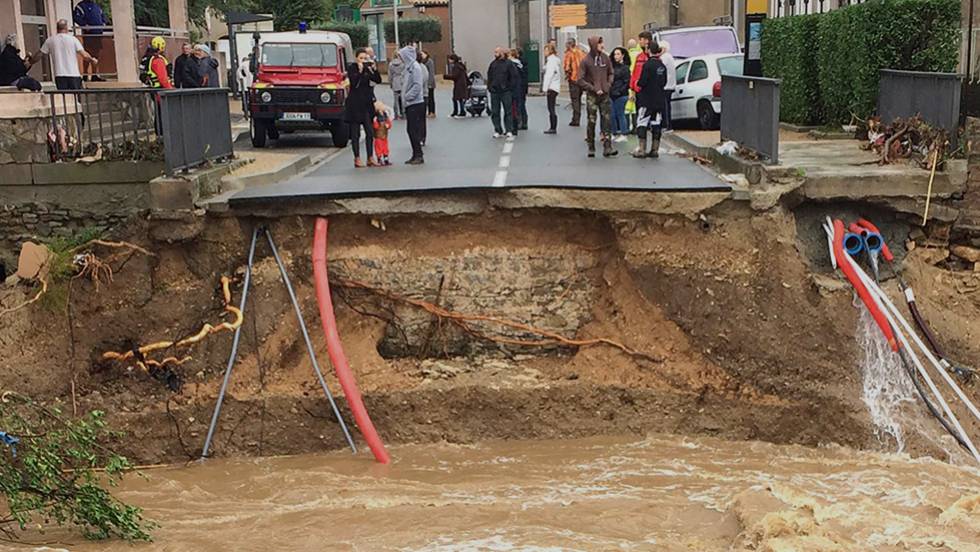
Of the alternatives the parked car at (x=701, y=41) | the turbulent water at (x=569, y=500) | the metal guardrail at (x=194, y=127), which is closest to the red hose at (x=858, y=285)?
the turbulent water at (x=569, y=500)

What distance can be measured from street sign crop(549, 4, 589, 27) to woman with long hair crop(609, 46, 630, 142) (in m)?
18.1

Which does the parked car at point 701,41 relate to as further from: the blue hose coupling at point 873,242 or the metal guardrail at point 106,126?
the blue hose coupling at point 873,242

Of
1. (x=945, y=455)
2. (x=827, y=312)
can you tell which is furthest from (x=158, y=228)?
(x=945, y=455)

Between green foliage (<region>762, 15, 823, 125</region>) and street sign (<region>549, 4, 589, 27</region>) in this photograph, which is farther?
street sign (<region>549, 4, 589, 27</region>)

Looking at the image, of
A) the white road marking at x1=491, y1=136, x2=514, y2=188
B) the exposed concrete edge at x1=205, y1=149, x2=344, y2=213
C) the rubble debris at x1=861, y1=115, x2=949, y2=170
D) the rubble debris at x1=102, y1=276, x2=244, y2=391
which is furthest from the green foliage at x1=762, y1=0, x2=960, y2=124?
the rubble debris at x1=102, y1=276, x2=244, y2=391

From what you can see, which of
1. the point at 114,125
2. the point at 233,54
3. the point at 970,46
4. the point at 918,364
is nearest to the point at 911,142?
the point at 970,46

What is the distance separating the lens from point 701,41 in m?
29.3

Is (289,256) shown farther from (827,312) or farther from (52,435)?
(827,312)

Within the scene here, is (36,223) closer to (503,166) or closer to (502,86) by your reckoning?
(503,166)

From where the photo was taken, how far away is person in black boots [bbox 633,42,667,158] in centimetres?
1766

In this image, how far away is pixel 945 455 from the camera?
12.6m

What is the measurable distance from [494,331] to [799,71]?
10.1 m

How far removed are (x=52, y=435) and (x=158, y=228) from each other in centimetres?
474

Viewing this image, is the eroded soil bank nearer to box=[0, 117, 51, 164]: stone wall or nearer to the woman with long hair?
box=[0, 117, 51, 164]: stone wall
